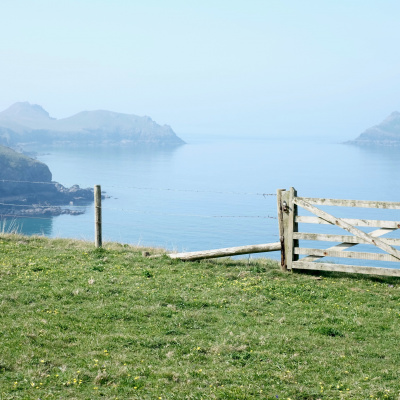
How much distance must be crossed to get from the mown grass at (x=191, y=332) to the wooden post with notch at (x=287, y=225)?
0.60 meters

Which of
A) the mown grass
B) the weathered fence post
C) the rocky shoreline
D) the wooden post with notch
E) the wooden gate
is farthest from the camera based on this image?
the rocky shoreline

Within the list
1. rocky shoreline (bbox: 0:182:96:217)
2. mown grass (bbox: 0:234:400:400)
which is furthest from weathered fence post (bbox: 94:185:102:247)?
rocky shoreline (bbox: 0:182:96:217)

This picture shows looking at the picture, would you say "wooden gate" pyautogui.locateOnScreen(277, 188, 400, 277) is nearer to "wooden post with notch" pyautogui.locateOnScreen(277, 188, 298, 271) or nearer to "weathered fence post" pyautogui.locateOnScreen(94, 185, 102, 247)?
"wooden post with notch" pyautogui.locateOnScreen(277, 188, 298, 271)

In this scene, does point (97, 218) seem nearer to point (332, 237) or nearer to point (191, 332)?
point (332, 237)

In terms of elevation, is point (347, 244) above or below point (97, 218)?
below

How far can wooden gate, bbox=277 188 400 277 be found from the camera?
14.5 metres

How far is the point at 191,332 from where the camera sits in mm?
10055

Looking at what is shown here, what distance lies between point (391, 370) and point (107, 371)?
468cm

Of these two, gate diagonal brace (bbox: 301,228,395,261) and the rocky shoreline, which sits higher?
gate diagonal brace (bbox: 301,228,395,261)

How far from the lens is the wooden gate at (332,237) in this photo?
14.5 m

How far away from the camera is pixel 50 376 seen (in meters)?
7.69

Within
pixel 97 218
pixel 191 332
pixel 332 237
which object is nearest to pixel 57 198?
pixel 97 218

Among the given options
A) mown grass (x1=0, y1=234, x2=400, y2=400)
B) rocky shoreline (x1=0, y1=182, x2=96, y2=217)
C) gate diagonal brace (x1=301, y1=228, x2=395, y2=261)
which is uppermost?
gate diagonal brace (x1=301, y1=228, x2=395, y2=261)

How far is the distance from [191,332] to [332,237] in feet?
22.0
